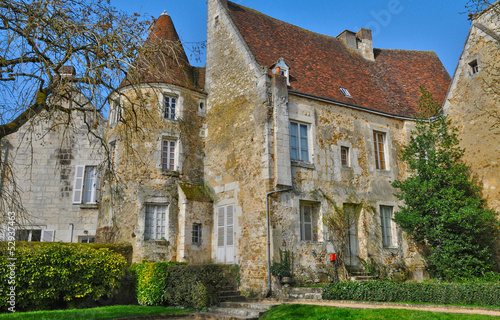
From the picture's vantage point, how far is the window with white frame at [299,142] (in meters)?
13.9

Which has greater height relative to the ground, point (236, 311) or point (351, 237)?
point (351, 237)

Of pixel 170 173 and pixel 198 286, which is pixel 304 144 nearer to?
pixel 170 173

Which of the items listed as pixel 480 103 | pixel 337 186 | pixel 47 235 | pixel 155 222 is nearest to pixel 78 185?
pixel 47 235

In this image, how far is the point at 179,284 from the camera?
37.2 feet

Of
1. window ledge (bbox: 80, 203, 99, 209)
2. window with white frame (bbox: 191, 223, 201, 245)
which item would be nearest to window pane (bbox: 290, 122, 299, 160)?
window with white frame (bbox: 191, 223, 201, 245)

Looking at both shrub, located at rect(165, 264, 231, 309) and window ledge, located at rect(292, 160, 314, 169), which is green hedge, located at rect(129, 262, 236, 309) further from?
window ledge, located at rect(292, 160, 314, 169)

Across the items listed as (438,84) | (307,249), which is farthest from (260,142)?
(438,84)

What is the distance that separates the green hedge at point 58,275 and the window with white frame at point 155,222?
2.36 metres

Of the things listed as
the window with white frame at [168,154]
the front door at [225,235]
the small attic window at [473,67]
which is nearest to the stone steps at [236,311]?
the front door at [225,235]

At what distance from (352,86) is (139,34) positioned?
12009 millimetres

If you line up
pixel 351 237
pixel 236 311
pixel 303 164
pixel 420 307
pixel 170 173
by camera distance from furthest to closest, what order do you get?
pixel 170 173 → pixel 351 237 → pixel 303 164 → pixel 236 311 → pixel 420 307

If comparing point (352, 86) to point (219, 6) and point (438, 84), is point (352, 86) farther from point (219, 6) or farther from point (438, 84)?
point (219, 6)

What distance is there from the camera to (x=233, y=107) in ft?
49.2

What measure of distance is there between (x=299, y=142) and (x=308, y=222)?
2660 mm
